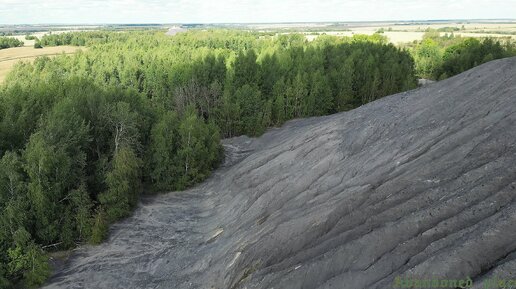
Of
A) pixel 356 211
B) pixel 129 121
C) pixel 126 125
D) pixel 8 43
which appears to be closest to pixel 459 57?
pixel 129 121

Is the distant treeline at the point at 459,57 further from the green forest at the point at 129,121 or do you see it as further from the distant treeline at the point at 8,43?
the distant treeline at the point at 8,43

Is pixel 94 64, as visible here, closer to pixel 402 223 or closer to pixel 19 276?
pixel 19 276

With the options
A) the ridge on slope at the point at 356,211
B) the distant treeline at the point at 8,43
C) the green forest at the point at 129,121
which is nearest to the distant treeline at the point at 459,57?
the green forest at the point at 129,121

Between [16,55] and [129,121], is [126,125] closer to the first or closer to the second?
[129,121]

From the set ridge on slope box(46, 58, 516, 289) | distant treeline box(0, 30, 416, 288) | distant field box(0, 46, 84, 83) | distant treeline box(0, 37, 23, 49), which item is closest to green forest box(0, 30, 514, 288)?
distant treeline box(0, 30, 416, 288)

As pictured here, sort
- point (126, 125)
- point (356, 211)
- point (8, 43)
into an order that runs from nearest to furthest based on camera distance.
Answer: point (356, 211)
point (126, 125)
point (8, 43)

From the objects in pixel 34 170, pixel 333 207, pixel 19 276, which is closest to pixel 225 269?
pixel 333 207
